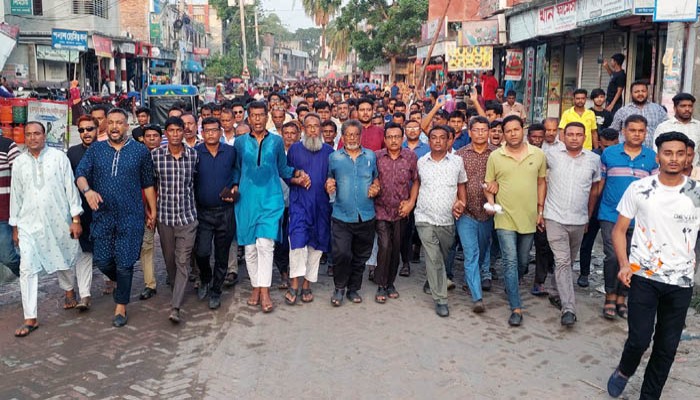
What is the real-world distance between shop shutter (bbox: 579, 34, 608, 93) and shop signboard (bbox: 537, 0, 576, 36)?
968 millimetres

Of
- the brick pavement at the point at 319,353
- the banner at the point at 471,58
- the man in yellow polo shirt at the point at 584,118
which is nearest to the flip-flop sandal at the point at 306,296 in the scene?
the brick pavement at the point at 319,353

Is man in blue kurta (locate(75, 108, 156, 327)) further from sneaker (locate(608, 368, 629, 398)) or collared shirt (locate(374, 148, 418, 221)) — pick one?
sneaker (locate(608, 368, 629, 398))

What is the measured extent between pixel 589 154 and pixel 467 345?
1.93 meters

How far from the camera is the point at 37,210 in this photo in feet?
19.3

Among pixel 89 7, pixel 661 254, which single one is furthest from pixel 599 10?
pixel 89 7

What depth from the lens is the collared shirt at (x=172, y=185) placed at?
614 centimetres

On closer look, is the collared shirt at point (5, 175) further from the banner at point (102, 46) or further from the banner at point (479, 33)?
the banner at point (102, 46)

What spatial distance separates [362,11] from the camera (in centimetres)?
3531

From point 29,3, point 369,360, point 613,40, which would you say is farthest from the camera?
point 29,3

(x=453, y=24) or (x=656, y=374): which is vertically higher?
(x=453, y=24)

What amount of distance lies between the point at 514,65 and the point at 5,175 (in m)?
16.0

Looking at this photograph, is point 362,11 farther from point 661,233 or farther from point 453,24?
Answer: point 661,233

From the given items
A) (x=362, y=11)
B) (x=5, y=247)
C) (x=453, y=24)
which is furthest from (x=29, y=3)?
(x=5, y=247)

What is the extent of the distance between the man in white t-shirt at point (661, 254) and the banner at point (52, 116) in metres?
9.08
